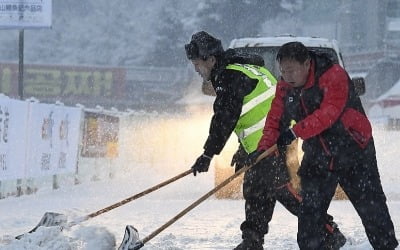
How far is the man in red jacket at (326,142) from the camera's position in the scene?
181 inches

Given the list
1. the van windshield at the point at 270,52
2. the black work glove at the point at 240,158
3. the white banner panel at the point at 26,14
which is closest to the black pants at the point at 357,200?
the black work glove at the point at 240,158

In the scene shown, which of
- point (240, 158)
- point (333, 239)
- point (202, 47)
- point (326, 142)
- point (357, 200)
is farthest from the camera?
point (240, 158)

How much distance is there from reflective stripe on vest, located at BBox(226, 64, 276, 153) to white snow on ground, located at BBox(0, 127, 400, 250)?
1091 millimetres

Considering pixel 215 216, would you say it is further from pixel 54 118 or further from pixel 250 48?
pixel 54 118

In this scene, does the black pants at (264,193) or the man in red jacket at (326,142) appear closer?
the man in red jacket at (326,142)

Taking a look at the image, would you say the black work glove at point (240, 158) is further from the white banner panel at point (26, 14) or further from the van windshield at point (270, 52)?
the white banner panel at point (26, 14)

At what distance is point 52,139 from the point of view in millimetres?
12289

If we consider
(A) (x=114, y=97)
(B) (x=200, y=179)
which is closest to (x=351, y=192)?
(B) (x=200, y=179)

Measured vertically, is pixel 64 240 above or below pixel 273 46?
below

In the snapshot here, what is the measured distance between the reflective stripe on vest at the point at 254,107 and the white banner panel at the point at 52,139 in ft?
20.8

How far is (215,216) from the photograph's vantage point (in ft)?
27.3

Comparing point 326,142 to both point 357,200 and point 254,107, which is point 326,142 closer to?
point 357,200

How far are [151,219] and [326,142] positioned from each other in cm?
384

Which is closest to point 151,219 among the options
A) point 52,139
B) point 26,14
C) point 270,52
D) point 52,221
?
point 52,221
